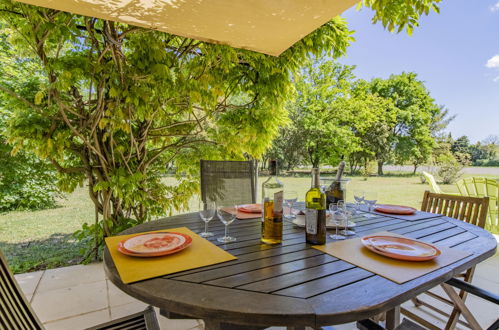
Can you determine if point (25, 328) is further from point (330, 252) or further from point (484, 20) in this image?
point (484, 20)

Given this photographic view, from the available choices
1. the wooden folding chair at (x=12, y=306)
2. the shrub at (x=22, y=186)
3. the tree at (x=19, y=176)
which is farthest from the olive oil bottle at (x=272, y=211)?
the shrub at (x=22, y=186)

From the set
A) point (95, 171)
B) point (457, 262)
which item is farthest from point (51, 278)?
point (457, 262)

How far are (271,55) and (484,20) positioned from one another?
792 centimetres

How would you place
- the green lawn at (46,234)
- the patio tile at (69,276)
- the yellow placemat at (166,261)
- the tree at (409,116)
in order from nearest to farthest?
the yellow placemat at (166,261) < the patio tile at (69,276) < the green lawn at (46,234) < the tree at (409,116)

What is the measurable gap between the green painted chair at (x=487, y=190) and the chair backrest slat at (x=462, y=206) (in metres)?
1.72

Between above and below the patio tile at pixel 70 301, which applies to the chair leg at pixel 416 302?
below

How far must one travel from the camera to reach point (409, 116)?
1255 cm

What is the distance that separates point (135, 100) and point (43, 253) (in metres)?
2.25

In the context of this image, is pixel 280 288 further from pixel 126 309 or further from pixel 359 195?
pixel 126 309

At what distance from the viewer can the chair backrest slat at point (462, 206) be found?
1.55 meters

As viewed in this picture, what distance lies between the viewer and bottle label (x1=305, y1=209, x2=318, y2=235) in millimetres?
1016

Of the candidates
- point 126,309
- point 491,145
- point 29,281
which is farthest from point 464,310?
point 491,145

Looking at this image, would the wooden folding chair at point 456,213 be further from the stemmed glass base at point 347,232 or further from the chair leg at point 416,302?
the stemmed glass base at point 347,232

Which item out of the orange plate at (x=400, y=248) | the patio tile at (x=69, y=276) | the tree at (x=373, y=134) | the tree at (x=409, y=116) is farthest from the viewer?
the tree at (x=409, y=116)
